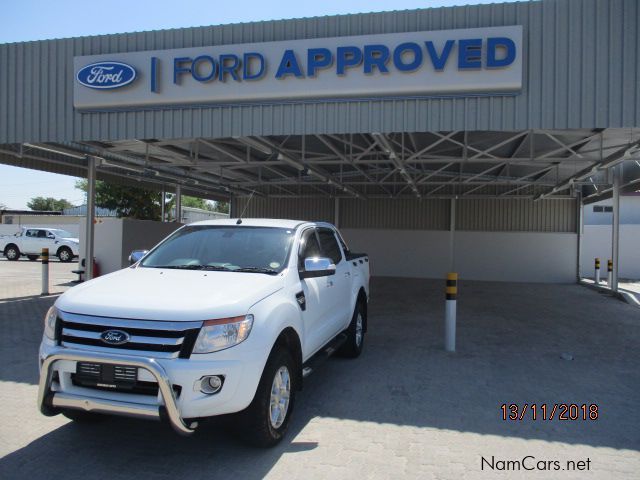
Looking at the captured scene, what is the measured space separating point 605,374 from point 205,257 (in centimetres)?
515

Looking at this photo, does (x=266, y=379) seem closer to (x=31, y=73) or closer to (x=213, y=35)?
(x=213, y=35)

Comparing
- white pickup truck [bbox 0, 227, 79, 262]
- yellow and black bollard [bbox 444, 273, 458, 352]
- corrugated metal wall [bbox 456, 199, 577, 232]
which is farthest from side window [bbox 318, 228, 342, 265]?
white pickup truck [bbox 0, 227, 79, 262]

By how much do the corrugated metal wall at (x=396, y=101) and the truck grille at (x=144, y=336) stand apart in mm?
5113

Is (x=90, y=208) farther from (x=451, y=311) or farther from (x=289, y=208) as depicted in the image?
(x=289, y=208)

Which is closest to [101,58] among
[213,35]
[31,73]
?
[31,73]

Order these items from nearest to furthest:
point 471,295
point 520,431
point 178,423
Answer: point 178,423, point 520,431, point 471,295

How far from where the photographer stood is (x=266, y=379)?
12.6 feet

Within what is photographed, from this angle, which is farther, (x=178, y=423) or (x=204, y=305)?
(x=204, y=305)

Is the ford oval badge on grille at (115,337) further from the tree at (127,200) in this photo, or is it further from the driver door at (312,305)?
the tree at (127,200)

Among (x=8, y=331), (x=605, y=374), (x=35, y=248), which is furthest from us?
(x=35, y=248)

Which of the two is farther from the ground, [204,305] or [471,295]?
[204,305]

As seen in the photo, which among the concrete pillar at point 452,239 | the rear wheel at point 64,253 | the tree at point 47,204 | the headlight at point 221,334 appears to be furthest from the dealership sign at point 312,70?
the tree at point 47,204
